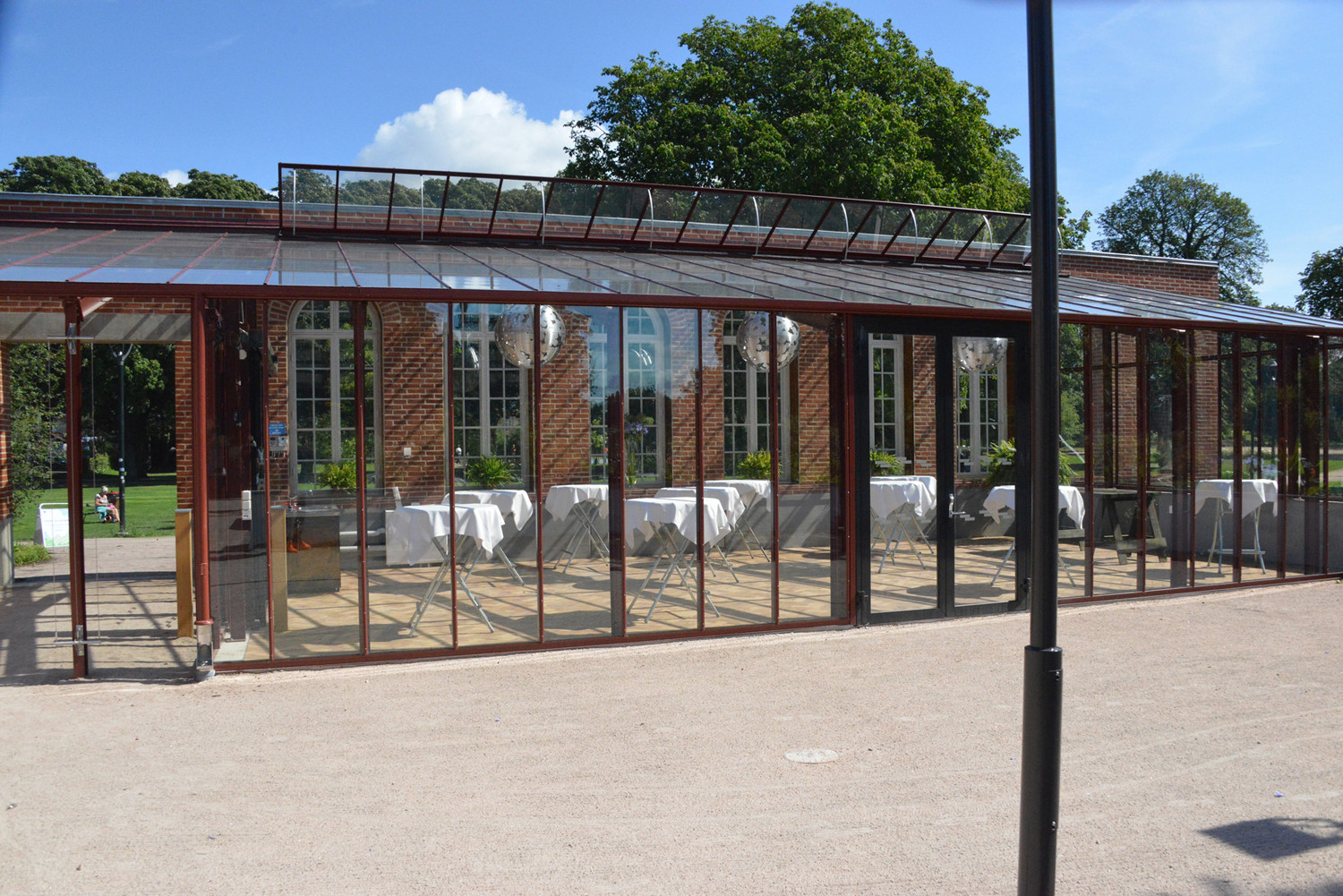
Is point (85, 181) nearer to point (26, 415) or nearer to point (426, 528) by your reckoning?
point (26, 415)

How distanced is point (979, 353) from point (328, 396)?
5.57 metres

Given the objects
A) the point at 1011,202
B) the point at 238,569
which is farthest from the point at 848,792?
the point at 1011,202

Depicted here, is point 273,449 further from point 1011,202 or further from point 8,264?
point 1011,202

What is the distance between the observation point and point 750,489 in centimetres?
788

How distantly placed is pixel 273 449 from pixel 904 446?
5097mm

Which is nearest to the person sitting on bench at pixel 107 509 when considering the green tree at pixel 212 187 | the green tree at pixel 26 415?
the green tree at pixel 26 415

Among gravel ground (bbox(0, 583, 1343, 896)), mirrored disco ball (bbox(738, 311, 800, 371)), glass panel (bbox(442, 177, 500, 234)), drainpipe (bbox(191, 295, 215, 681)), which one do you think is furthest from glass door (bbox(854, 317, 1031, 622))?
glass panel (bbox(442, 177, 500, 234))

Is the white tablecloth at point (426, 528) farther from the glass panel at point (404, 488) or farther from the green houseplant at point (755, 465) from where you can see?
the green houseplant at point (755, 465)

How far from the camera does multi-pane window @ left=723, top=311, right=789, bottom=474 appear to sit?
779 centimetres

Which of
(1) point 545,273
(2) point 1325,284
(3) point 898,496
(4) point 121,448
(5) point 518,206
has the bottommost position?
(3) point 898,496

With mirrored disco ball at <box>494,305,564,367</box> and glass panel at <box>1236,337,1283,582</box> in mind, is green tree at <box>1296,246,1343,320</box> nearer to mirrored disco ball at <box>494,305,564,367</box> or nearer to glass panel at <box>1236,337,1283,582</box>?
glass panel at <box>1236,337,1283,582</box>

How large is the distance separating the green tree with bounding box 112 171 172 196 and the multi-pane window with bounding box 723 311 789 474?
1208 inches

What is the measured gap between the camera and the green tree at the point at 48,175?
32.5m

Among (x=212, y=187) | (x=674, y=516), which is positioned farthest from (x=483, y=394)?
(x=212, y=187)
